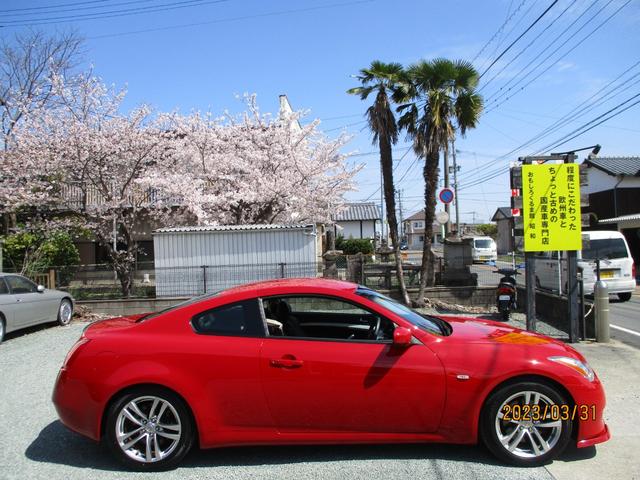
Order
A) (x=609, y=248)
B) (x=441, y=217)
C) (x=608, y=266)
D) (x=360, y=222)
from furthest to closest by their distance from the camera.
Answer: (x=360, y=222), (x=441, y=217), (x=609, y=248), (x=608, y=266)

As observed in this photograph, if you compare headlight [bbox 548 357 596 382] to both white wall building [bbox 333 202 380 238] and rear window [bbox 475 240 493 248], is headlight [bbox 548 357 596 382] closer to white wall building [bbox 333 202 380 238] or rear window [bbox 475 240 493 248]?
rear window [bbox 475 240 493 248]

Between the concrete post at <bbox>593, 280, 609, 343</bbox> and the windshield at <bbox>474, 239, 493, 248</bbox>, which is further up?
the windshield at <bbox>474, 239, 493, 248</bbox>

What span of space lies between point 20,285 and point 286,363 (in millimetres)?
8795

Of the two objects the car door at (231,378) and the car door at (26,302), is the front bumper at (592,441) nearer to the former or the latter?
the car door at (231,378)

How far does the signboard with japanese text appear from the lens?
318 inches

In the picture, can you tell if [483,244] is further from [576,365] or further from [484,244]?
[576,365]

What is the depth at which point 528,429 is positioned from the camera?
3.83m

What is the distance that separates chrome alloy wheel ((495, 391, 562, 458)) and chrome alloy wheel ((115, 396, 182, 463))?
8.04 feet

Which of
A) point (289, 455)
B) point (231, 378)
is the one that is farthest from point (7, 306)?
point (289, 455)

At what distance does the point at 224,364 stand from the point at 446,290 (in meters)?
10.3

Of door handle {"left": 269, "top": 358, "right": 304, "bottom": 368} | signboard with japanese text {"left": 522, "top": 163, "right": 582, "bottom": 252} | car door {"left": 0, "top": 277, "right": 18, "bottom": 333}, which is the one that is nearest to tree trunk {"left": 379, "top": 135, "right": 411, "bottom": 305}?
signboard with japanese text {"left": 522, "top": 163, "right": 582, "bottom": 252}

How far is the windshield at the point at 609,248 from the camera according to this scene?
13.6 metres

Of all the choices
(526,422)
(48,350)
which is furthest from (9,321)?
(526,422)

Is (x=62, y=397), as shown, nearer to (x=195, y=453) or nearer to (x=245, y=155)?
(x=195, y=453)
